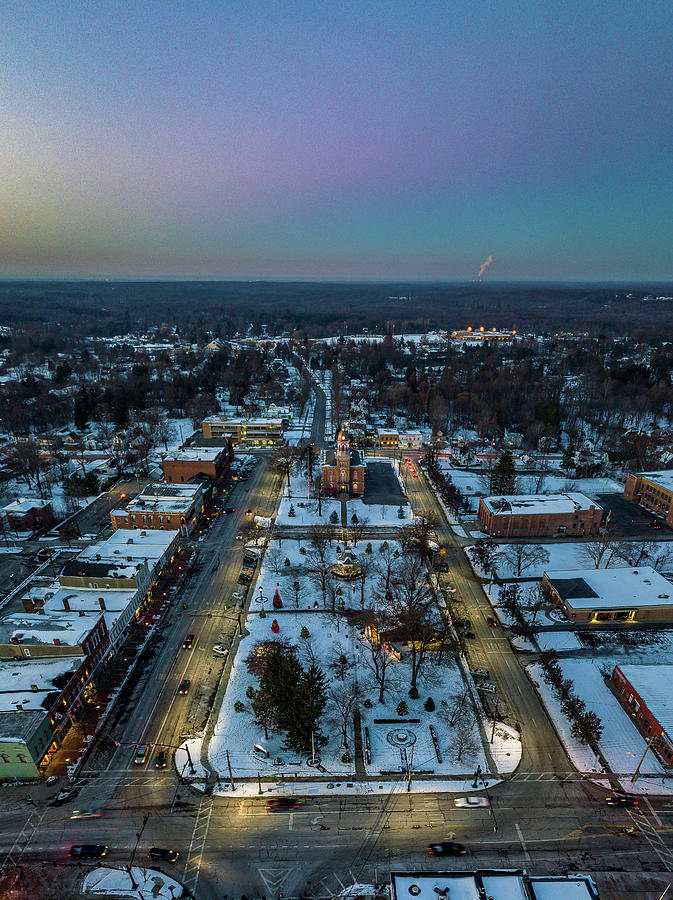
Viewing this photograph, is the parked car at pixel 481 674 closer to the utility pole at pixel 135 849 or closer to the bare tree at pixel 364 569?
the bare tree at pixel 364 569

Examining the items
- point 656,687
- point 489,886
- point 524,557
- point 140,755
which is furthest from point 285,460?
point 489,886

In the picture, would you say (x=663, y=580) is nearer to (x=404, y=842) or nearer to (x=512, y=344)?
(x=404, y=842)

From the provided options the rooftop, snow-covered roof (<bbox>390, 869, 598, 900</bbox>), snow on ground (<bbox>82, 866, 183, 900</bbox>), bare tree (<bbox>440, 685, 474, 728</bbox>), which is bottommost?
snow on ground (<bbox>82, 866, 183, 900</bbox>)

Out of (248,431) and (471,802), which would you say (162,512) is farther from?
(471,802)

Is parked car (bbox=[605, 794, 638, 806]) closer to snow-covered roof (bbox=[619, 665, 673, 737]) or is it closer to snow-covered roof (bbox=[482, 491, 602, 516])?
snow-covered roof (bbox=[619, 665, 673, 737])

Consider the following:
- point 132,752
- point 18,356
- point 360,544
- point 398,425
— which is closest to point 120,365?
point 18,356

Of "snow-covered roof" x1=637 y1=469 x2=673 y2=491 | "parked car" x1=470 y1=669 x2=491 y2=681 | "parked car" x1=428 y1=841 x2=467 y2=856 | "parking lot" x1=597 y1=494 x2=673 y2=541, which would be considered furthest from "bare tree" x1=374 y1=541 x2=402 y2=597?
"snow-covered roof" x1=637 y1=469 x2=673 y2=491
